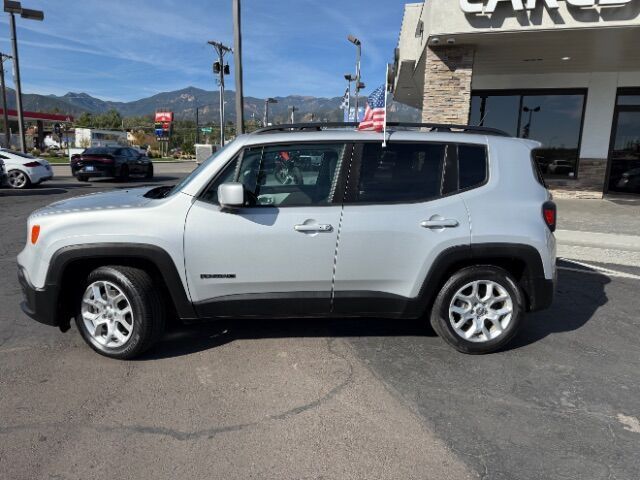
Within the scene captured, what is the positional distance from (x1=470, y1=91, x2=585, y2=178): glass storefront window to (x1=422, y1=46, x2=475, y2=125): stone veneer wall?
3.42 meters

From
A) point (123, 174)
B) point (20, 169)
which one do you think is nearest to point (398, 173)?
point (20, 169)

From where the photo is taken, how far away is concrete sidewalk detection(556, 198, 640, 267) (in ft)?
23.8

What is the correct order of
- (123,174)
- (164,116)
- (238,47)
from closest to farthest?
1. (238,47)
2. (123,174)
3. (164,116)

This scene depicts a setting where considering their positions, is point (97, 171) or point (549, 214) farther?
point (97, 171)

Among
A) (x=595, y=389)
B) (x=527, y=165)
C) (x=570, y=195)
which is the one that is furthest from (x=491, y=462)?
(x=570, y=195)

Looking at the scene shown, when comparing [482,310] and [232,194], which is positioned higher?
[232,194]

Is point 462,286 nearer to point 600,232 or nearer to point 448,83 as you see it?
point 600,232

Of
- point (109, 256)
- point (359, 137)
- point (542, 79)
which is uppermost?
point (542, 79)

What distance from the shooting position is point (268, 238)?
349cm

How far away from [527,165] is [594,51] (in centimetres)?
925

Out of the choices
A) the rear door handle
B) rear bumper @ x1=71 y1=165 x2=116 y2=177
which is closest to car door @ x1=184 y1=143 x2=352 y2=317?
the rear door handle

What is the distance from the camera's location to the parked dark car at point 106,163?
18.6m

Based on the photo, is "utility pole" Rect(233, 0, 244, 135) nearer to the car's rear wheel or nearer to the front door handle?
the car's rear wheel

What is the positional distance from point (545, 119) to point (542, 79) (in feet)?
3.83
